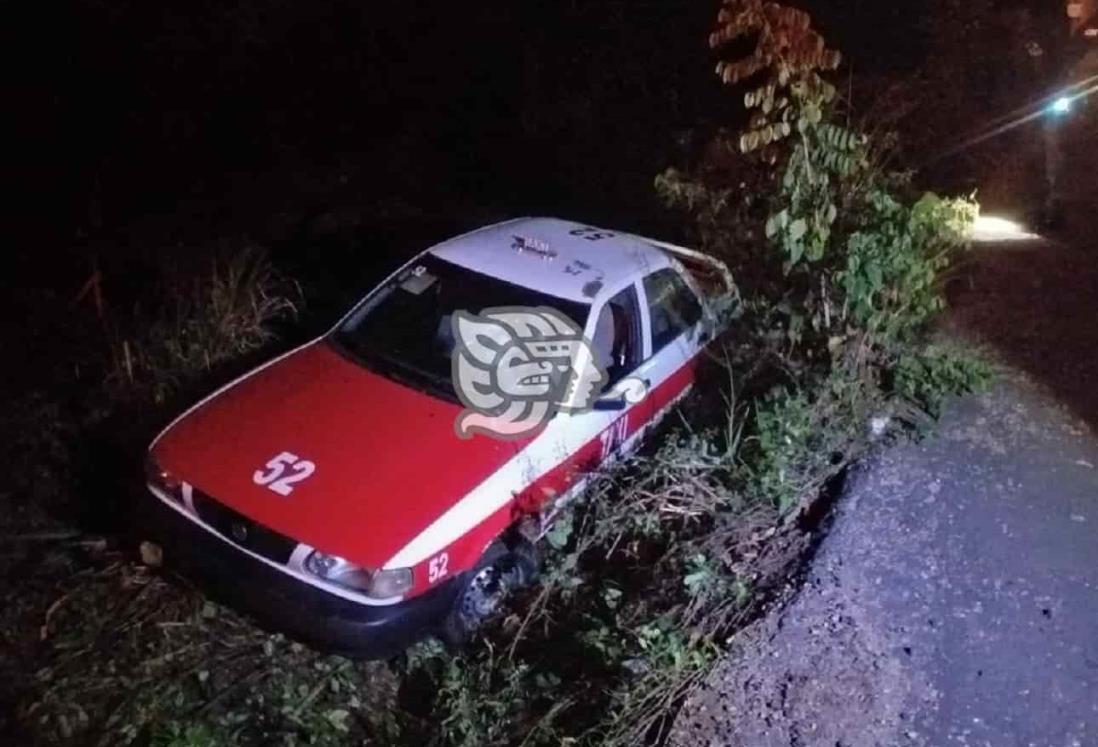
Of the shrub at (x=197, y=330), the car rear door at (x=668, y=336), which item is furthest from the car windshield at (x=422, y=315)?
the shrub at (x=197, y=330)

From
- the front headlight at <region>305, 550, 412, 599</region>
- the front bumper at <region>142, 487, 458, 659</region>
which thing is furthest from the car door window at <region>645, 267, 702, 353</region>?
the front headlight at <region>305, 550, 412, 599</region>

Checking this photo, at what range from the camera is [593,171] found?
410 inches

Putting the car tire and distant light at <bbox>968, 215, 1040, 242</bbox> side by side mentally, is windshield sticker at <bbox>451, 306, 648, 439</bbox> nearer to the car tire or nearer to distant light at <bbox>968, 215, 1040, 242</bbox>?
the car tire

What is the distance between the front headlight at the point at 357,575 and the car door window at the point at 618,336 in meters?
1.49

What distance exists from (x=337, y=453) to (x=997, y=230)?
677 centimetres

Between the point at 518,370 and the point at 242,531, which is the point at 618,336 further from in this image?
the point at 242,531

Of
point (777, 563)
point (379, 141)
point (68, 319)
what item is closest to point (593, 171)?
point (379, 141)

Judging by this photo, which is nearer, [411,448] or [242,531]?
[242,531]

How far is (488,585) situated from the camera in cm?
449

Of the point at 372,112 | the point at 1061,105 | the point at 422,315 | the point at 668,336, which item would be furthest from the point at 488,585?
the point at 372,112

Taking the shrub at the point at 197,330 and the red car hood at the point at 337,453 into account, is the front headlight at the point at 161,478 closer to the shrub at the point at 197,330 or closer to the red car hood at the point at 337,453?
the red car hood at the point at 337,453

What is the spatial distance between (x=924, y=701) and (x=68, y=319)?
5.75m

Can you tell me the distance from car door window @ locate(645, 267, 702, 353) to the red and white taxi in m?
0.01

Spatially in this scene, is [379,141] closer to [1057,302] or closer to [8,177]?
[8,177]
